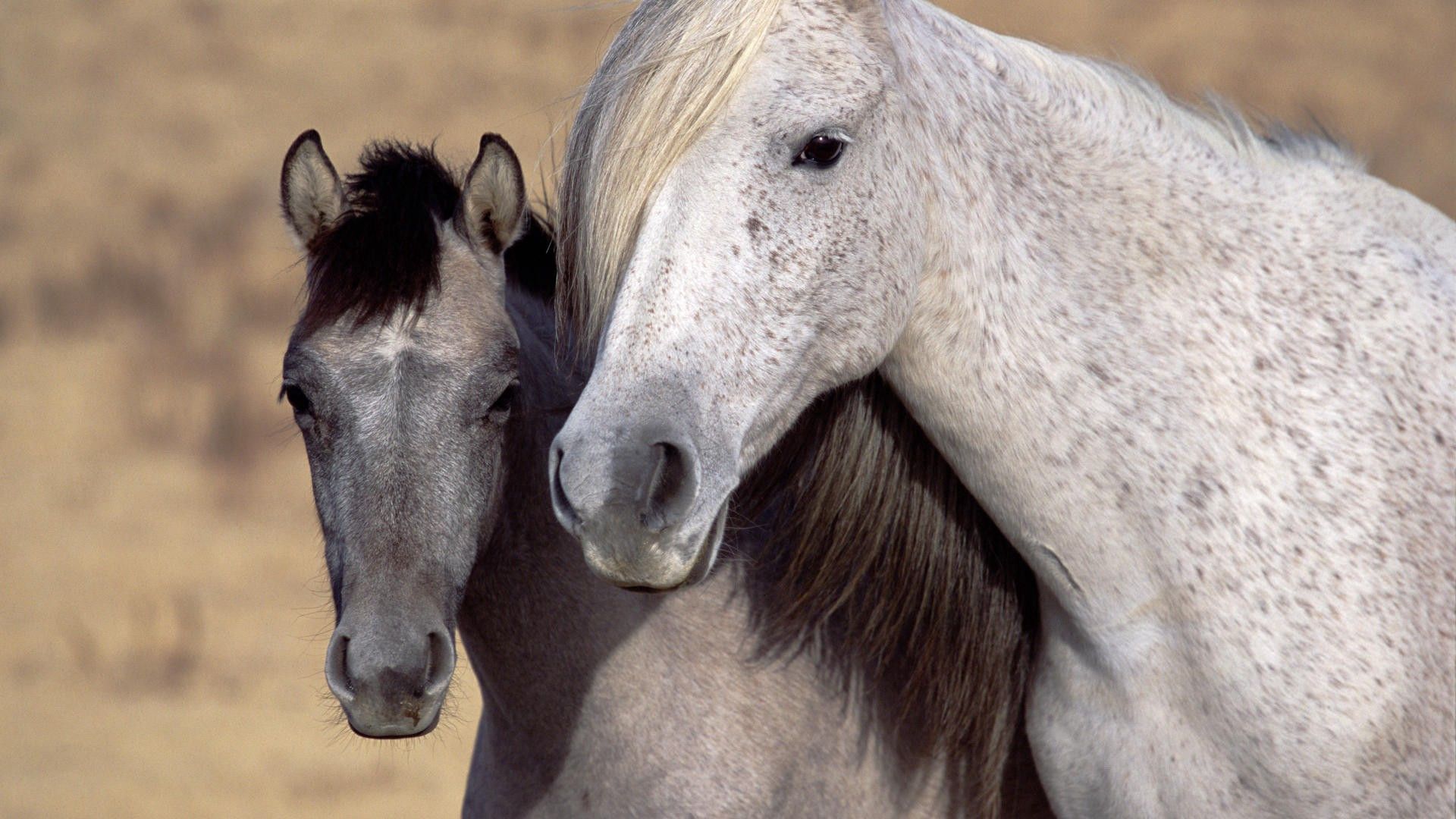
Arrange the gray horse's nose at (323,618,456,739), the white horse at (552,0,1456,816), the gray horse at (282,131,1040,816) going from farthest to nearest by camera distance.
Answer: the gray horse at (282,131,1040,816) < the gray horse's nose at (323,618,456,739) < the white horse at (552,0,1456,816)

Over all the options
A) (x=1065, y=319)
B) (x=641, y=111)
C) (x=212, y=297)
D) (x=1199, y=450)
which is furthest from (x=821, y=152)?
(x=212, y=297)

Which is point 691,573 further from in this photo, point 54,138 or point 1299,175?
point 54,138

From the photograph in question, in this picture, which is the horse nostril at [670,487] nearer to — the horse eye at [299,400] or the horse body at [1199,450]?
the horse body at [1199,450]

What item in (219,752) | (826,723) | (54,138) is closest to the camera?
(826,723)

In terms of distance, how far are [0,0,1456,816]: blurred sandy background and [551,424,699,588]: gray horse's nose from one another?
128 centimetres

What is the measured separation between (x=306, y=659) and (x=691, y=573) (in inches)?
203

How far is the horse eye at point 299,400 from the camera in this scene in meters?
2.26

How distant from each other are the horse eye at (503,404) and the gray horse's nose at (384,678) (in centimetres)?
42

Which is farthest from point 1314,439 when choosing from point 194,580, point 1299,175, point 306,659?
point 194,580

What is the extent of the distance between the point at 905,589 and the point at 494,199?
1.09 metres

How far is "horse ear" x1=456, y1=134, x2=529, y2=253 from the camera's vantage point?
2.45 m

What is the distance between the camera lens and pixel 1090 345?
1963 millimetres

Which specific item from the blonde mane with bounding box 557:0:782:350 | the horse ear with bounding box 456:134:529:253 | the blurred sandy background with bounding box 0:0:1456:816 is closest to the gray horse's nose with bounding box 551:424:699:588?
the blonde mane with bounding box 557:0:782:350

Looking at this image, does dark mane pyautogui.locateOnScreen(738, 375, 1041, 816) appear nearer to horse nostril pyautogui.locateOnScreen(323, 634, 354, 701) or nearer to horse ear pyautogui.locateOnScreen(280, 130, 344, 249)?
horse nostril pyautogui.locateOnScreen(323, 634, 354, 701)
